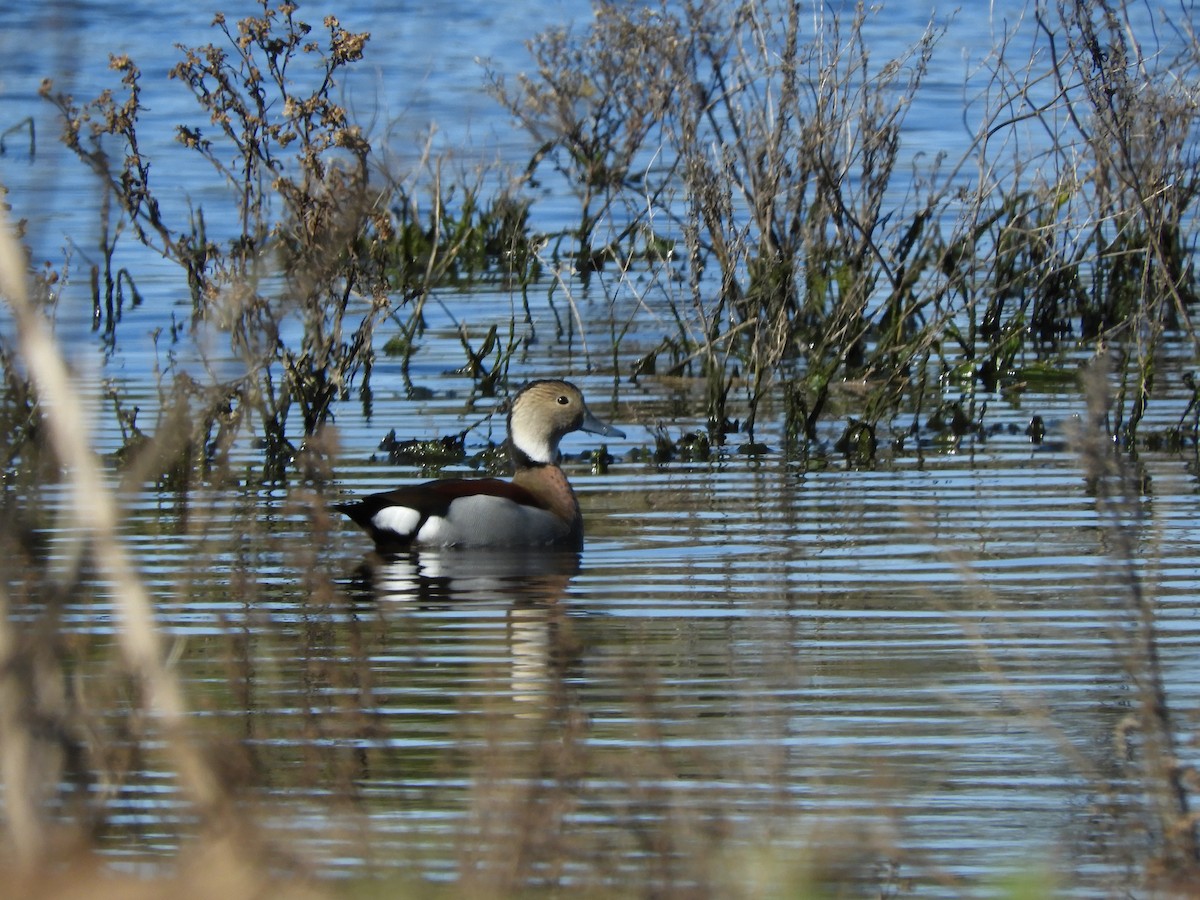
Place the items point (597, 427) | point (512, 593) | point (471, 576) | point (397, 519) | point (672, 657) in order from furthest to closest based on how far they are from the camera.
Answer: point (597, 427) → point (397, 519) → point (471, 576) → point (512, 593) → point (672, 657)

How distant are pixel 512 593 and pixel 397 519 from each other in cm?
79

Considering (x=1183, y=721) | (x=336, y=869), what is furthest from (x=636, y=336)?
(x=336, y=869)

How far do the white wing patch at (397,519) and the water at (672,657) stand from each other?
0.18m

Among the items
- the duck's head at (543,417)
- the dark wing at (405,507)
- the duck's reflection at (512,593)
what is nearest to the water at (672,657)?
the duck's reflection at (512,593)

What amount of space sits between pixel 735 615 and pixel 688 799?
7.42ft

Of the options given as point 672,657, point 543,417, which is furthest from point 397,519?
point 672,657

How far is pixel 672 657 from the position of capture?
6.52 meters

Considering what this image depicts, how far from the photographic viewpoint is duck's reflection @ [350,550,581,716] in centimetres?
638

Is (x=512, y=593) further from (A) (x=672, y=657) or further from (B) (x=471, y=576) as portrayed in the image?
(A) (x=672, y=657)

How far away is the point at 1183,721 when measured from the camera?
568cm

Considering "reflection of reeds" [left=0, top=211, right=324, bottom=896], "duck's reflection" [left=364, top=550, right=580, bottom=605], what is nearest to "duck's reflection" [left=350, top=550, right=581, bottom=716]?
"duck's reflection" [left=364, top=550, right=580, bottom=605]

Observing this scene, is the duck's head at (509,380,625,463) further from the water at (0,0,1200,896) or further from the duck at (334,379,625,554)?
the water at (0,0,1200,896)

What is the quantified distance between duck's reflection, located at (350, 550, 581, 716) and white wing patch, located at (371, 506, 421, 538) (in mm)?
106

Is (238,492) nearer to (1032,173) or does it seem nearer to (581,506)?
(581,506)
